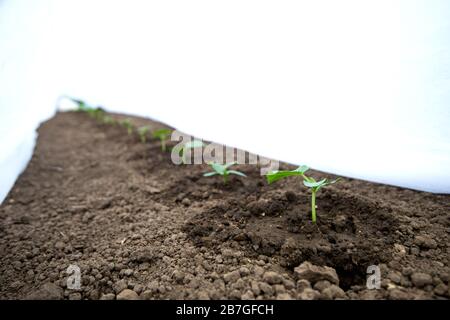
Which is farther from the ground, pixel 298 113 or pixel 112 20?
pixel 112 20

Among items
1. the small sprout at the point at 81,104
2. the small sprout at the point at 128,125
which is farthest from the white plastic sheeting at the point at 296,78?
the small sprout at the point at 81,104

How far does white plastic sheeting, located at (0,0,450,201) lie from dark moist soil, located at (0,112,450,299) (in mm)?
160

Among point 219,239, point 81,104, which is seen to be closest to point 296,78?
point 219,239

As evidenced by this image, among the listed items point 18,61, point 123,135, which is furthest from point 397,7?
point 123,135

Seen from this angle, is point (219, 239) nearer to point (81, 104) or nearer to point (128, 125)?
point (128, 125)

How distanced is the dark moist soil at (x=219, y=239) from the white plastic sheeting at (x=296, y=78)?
160 millimetres

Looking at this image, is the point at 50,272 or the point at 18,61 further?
the point at 18,61

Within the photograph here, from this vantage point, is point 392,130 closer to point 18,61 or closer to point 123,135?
point 18,61

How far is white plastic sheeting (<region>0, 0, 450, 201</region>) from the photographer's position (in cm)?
103

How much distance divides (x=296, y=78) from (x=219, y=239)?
2.77 ft

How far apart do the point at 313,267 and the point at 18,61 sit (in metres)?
1.59

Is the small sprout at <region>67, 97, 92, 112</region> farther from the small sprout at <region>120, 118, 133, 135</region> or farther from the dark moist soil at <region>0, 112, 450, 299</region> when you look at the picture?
the dark moist soil at <region>0, 112, 450, 299</region>

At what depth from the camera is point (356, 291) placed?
705mm

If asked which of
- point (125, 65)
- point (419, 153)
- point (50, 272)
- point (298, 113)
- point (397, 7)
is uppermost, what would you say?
point (125, 65)
